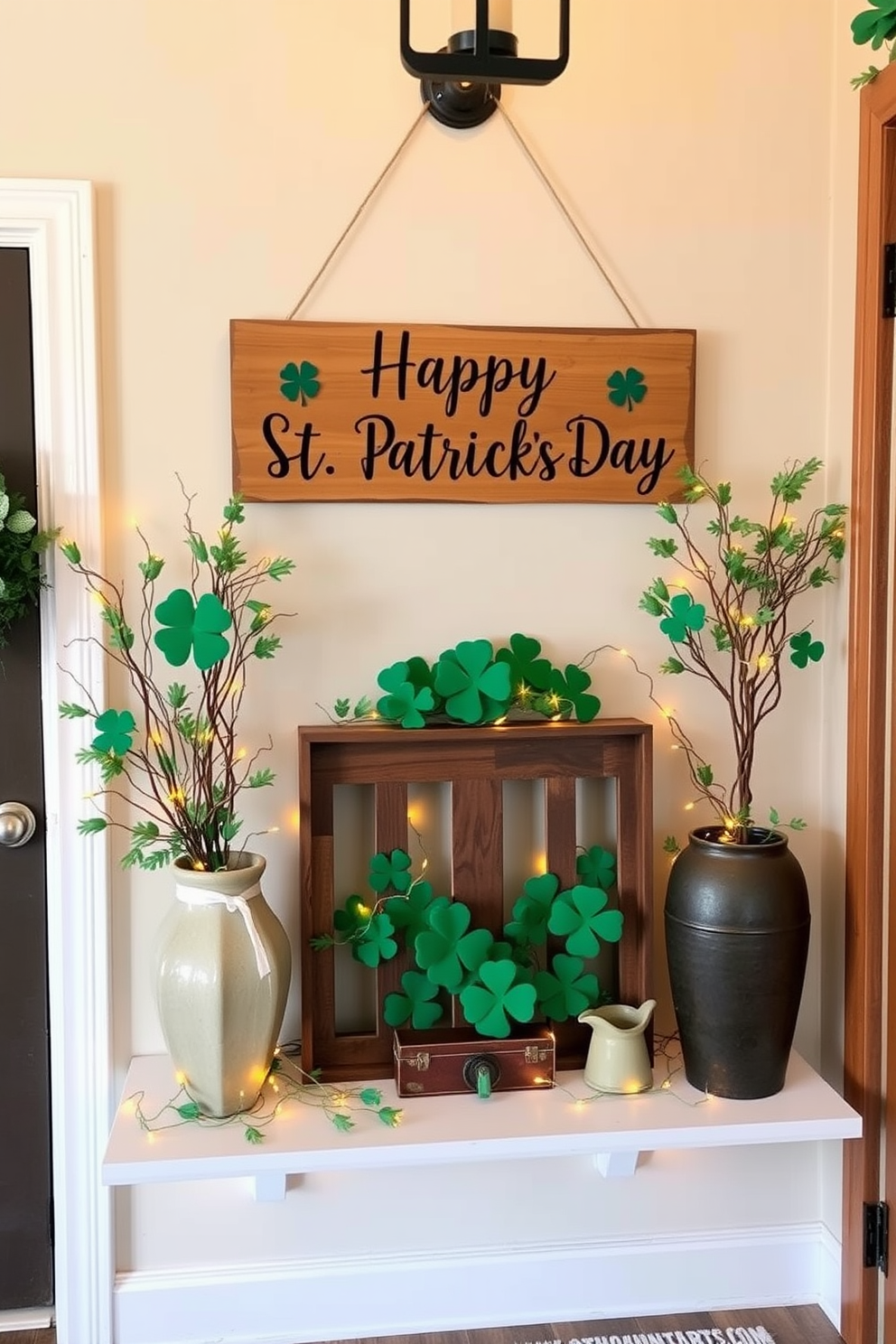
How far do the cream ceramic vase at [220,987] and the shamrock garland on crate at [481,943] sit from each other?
0.14 metres

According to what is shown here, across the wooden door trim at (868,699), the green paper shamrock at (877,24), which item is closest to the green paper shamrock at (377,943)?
the wooden door trim at (868,699)

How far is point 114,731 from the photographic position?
1729 mm

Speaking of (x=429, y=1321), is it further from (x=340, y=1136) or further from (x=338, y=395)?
(x=338, y=395)

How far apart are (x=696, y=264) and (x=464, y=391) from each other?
0.46 m

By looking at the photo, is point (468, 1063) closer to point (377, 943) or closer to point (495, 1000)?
point (495, 1000)

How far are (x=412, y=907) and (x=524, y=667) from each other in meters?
0.43

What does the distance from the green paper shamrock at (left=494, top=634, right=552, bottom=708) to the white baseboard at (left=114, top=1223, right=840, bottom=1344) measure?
3.21 feet

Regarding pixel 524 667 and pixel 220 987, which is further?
pixel 524 667

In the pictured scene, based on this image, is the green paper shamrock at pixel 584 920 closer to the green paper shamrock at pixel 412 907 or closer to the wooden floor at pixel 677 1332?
the green paper shamrock at pixel 412 907

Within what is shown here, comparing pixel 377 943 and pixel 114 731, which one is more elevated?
pixel 114 731

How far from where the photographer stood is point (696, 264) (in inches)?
76.0

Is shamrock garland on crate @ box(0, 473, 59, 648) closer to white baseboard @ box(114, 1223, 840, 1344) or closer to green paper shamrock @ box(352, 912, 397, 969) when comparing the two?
green paper shamrock @ box(352, 912, 397, 969)

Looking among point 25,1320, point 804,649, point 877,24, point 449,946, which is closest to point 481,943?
point 449,946

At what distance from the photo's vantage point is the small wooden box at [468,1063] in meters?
1.78
